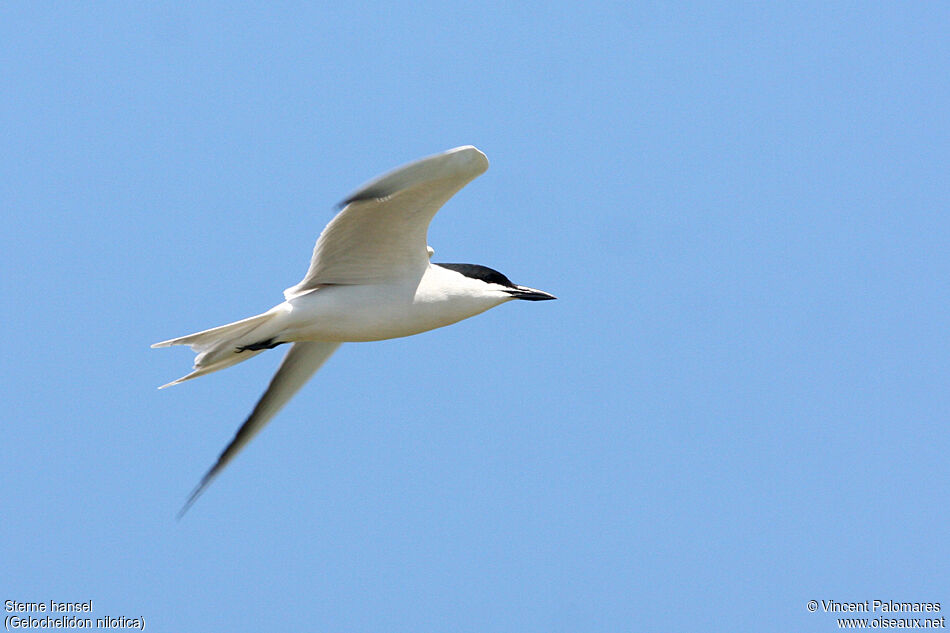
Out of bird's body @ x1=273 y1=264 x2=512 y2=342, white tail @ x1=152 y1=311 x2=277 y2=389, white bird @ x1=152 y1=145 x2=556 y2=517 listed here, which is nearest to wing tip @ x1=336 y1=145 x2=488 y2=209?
white bird @ x1=152 y1=145 x2=556 y2=517

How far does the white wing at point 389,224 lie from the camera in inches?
328

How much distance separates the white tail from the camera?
9242 mm

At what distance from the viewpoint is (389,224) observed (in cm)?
907

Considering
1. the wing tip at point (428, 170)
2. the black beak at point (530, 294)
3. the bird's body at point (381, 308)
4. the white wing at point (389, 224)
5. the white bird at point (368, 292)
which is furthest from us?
the black beak at point (530, 294)

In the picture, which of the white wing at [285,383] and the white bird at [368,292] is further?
the white wing at [285,383]

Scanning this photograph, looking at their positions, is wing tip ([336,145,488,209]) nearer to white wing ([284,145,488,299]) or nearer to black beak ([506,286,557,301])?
white wing ([284,145,488,299])

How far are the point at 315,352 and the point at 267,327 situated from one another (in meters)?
1.19

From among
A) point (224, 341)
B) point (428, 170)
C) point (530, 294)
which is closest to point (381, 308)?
point (224, 341)

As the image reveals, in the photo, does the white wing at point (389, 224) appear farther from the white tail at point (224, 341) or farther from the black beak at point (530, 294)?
the black beak at point (530, 294)

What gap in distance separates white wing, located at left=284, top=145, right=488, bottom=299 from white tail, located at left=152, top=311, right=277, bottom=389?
35cm

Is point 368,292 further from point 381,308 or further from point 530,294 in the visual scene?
point 530,294

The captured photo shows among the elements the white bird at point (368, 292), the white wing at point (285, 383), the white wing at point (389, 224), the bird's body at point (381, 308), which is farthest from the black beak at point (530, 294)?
the white wing at point (285, 383)

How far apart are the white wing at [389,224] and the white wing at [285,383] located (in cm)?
101

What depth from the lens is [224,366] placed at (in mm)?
9633
